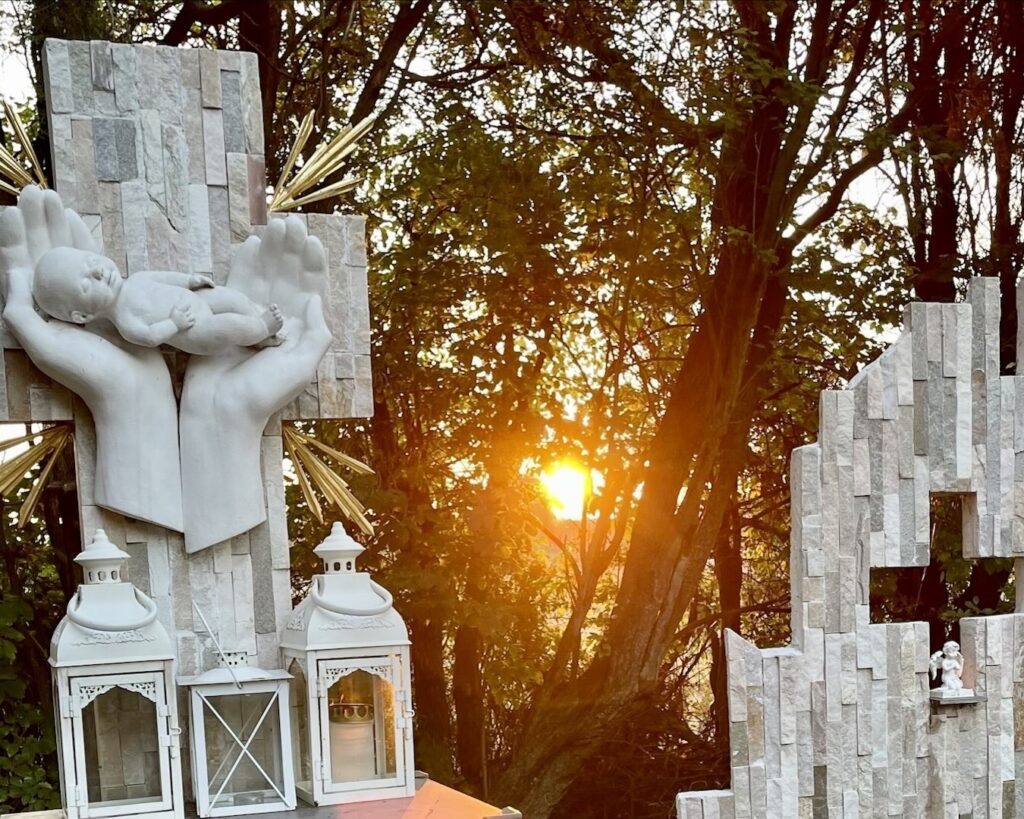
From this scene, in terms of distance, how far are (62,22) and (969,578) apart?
3616mm

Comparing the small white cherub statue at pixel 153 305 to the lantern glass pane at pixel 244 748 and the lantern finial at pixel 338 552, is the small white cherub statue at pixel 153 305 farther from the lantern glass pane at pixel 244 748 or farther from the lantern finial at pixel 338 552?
the lantern glass pane at pixel 244 748

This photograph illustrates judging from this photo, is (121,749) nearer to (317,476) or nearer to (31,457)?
(31,457)

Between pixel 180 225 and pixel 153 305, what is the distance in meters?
0.24

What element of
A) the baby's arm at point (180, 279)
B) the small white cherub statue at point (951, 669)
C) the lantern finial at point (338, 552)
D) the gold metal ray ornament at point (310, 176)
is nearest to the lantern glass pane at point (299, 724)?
the lantern finial at point (338, 552)

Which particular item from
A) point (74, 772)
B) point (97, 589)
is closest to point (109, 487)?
point (97, 589)

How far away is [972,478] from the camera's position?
10.6 ft

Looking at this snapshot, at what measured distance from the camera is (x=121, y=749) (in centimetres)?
268

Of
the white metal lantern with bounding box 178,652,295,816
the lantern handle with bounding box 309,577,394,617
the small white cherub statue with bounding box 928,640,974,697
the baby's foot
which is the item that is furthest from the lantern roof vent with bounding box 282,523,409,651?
the small white cherub statue with bounding box 928,640,974,697

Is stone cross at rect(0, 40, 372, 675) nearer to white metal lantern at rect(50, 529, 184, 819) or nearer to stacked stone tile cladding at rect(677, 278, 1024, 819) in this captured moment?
white metal lantern at rect(50, 529, 184, 819)

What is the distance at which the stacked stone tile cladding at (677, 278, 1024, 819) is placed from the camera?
3.09 m

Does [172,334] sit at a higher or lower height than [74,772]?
higher

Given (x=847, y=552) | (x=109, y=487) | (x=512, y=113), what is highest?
(x=512, y=113)

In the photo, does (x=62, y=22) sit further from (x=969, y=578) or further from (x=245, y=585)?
(x=969, y=578)

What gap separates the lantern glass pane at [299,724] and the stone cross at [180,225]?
0.11m
